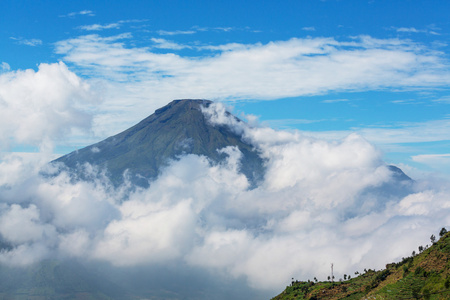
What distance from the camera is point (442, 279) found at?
95.9 metres

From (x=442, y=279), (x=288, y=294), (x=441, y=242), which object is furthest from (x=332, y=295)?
(x=442, y=279)

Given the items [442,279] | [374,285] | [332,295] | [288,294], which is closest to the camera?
[442,279]

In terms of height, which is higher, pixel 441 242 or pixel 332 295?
pixel 441 242

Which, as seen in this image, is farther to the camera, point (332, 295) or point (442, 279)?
point (332, 295)

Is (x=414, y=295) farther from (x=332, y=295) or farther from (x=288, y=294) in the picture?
(x=288, y=294)

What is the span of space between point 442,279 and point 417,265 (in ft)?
62.2

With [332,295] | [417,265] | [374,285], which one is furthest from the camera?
[332,295]

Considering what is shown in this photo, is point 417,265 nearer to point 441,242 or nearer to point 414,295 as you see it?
point 441,242

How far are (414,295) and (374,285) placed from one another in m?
27.3

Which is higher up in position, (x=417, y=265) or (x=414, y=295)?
(x=417, y=265)

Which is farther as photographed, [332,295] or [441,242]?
[332,295]

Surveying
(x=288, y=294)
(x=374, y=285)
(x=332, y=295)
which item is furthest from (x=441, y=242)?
(x=288, y=294)

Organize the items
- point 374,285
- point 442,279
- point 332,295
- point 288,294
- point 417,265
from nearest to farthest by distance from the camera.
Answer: point 442,279
point 417,265
point 374,285
point 332,295
point 288,294

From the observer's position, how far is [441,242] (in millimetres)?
118062
